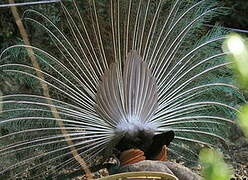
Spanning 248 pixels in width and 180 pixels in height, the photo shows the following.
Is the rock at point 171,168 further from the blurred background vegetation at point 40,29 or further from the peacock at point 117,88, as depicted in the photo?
the blurred background vegetation at point 40,29

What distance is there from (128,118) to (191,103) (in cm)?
51

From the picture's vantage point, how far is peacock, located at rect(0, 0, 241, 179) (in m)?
3.59

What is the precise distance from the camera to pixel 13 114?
361cm

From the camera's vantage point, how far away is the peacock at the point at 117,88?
3.59m

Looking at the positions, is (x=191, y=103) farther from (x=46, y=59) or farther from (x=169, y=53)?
(x=46, y=59)

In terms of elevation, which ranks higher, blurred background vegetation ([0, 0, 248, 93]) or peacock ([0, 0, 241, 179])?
blurred background vegetation ([0, 0, 248, 93])

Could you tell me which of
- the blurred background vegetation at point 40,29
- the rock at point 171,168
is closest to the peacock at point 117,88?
the blurred background vegetation at point 40,29

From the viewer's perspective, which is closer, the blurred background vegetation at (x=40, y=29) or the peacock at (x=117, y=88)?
the peacock at (x=117, y=88)

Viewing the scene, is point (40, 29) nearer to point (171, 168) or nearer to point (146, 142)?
point (146, 142)

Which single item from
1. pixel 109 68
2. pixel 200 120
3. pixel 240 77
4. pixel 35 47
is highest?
pixel 35 47

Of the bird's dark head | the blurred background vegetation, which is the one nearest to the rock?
the bird's dark head

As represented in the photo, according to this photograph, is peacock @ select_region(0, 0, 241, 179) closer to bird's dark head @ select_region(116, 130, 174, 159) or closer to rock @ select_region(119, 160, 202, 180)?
bird's dark head @ select_region(116, 130, 174, 159)

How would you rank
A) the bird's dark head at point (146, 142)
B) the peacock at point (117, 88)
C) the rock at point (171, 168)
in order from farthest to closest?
the peacock at point (117, 88), the bird's dark head at point (146, 142), the rock at point (171, 168)

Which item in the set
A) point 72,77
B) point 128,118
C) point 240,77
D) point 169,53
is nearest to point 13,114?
point 72,77
